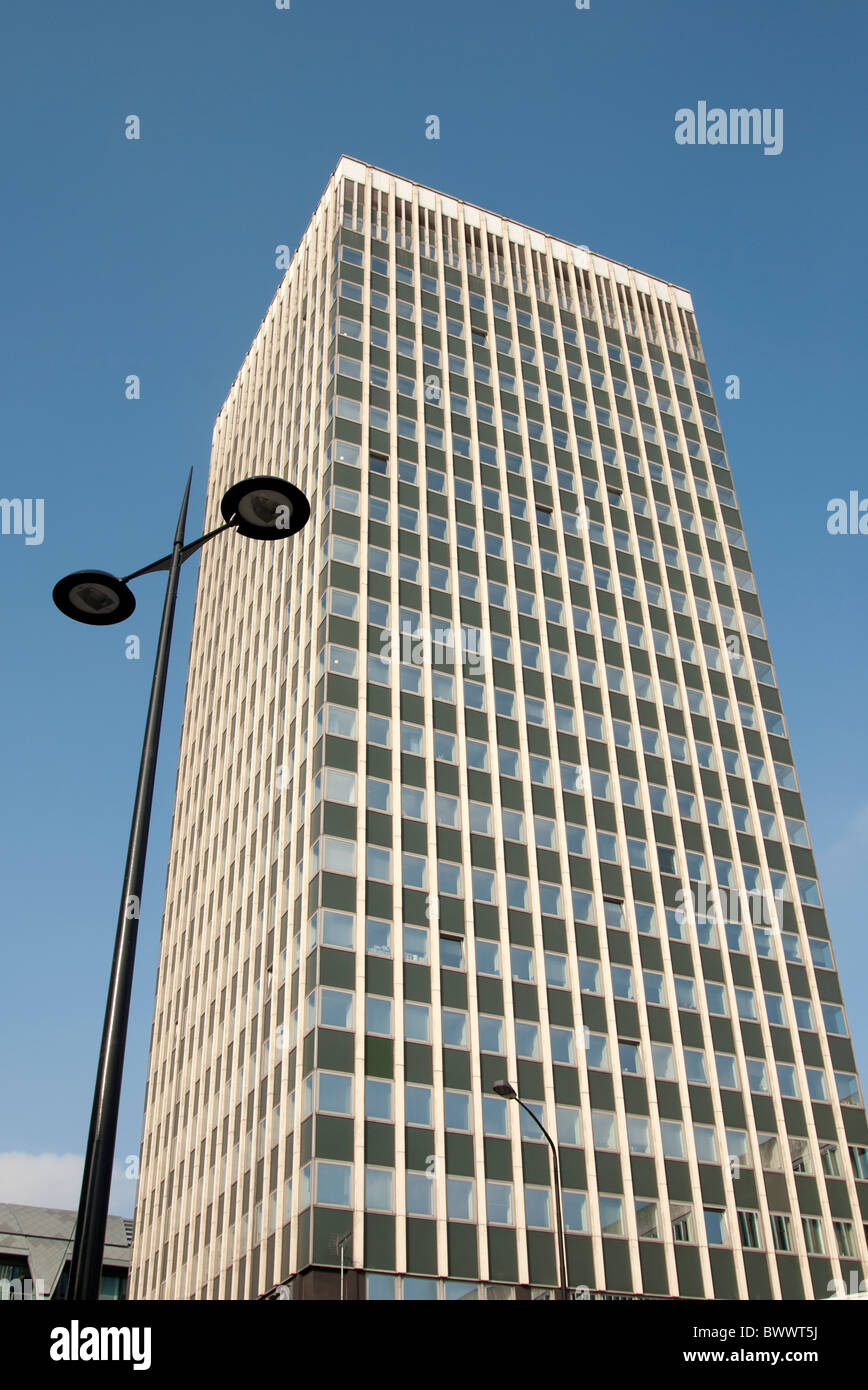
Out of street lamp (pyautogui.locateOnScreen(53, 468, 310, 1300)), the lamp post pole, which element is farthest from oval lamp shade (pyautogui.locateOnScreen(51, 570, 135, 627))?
the lamp post pole

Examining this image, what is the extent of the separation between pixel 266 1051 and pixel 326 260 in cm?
4726

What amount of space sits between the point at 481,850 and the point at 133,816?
41.7m

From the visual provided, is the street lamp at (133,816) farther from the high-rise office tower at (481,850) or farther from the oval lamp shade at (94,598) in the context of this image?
the high-rise office tower at (481,850)

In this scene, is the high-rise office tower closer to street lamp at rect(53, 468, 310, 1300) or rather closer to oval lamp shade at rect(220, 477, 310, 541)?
street lamp at rect(53, 468, 310, 1300)

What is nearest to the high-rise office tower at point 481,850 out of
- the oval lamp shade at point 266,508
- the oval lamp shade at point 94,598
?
the oval lamp shade at point 94,598

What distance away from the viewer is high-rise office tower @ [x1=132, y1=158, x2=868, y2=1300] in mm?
46156

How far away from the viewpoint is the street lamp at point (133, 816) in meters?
10.5

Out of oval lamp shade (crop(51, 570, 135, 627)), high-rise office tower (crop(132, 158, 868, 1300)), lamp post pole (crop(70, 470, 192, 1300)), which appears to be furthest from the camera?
high-rise office tower (crop(132, 158, 868, 1300))

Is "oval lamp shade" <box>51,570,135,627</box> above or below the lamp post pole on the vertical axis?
above

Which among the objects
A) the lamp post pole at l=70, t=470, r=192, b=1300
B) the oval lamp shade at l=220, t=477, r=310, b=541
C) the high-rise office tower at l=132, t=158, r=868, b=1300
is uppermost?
the high-rise office tower at l=132, t=158, r=868, b=1300

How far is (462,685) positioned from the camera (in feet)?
192

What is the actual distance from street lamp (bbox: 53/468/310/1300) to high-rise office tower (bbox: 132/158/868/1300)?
33.1m

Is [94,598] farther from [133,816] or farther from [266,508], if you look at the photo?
[133,816]
